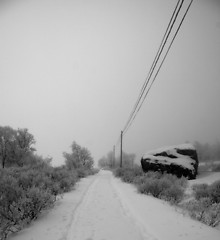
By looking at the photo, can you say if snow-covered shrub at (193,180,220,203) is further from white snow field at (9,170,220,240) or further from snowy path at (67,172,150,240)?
snowy path at (67,172,150,240)

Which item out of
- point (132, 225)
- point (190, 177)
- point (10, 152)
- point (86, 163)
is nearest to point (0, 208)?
point (132, 225)

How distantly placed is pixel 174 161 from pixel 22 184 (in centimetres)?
1519

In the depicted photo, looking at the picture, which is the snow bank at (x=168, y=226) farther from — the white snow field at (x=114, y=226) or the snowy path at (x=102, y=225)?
the snowy path at (x=102, y=225)

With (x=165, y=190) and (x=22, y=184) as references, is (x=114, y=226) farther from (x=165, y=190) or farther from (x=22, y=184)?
(x=22, y=184)

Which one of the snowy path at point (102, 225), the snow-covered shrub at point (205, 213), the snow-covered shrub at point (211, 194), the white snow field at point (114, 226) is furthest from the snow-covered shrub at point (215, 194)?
the snowy path at point (102, 225)

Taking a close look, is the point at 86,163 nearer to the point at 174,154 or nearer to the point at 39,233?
the point at 174,154

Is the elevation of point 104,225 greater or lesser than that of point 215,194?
greater

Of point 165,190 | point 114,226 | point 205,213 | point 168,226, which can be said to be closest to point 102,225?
point 114,226

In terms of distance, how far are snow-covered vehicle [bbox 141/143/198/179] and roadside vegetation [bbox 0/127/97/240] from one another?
8429 mm

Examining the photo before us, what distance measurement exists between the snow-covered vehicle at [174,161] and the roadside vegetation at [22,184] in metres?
8.43

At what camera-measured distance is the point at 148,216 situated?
5691 millimetres

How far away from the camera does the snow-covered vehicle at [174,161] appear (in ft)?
60.7

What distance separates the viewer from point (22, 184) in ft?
28.4

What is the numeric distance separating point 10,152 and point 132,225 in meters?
32.0
